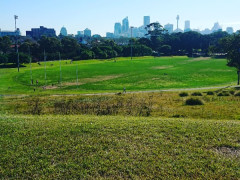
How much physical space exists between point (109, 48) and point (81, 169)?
120454mm

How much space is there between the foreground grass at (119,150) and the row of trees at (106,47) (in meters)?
76.5

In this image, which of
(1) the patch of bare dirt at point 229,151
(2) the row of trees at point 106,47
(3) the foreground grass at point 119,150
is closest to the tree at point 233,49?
(2) the row of trees at point 106,47

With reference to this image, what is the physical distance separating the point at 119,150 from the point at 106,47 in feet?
389

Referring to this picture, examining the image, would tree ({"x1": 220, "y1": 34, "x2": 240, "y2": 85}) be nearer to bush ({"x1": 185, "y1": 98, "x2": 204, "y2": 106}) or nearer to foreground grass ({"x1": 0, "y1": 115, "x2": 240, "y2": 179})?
bush ({"x1": 185, "y1": 98, "x2": 204, "y2": 106})

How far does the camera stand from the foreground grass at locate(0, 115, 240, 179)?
9.45 meters

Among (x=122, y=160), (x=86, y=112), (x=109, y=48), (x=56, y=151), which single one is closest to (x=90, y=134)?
(x=56, y=151)

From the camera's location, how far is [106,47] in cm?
12669

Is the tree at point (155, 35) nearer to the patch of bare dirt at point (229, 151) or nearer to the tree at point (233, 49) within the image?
the tree at point (233, 49)

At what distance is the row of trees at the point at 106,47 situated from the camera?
353ft

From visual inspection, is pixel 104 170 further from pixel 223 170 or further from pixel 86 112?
pixel 86 112

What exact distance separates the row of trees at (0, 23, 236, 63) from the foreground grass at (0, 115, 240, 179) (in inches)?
3010

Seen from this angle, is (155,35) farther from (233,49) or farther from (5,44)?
(233,49)

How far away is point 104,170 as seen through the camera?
9.53m

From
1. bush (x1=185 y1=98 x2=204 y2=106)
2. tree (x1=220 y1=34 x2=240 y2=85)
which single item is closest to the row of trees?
tree (x1=220 y1=34 x2=240 y2=85)
